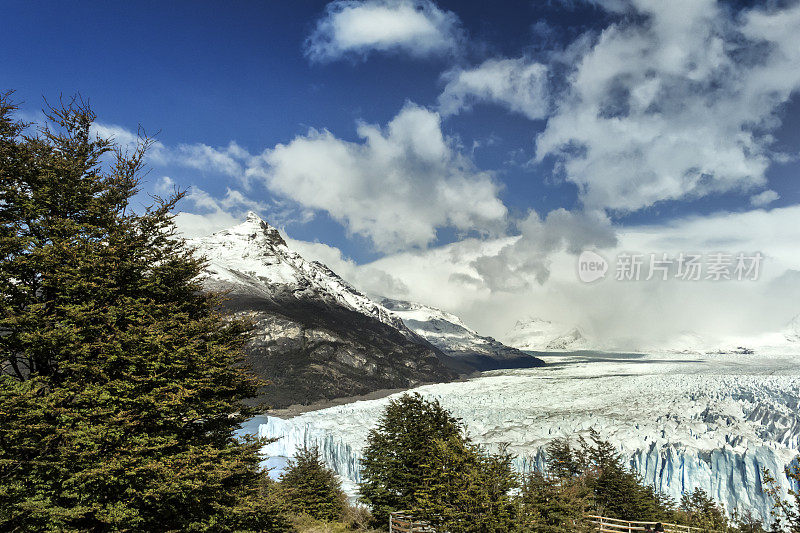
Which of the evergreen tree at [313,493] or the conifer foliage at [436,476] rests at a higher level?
the conifer foliage at [436,476]

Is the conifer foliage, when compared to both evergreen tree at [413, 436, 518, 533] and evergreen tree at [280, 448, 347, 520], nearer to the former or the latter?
evergreen tree at [413, 436, 518, 533]

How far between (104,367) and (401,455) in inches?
733

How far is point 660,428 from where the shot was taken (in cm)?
4344

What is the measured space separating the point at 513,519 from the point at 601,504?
17.6 m

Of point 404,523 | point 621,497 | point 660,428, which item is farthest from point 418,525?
point 660,428

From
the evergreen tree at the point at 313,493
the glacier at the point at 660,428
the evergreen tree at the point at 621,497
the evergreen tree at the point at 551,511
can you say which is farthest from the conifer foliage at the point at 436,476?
the evergreen tree at the point at 621,497

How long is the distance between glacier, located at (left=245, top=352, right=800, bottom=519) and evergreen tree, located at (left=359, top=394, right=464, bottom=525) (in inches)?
126

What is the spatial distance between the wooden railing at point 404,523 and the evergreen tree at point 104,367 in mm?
9213

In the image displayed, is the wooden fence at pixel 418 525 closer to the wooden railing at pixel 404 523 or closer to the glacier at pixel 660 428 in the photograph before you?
the wooden railing at pixel 404 523

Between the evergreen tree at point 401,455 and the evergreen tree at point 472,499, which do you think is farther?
the evergreen tree at point 401,455

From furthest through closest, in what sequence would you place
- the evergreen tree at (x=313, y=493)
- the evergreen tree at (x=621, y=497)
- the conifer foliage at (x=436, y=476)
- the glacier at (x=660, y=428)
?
the glacier at (x=660, y=428) → the evergreen tree at (x=313, y=493) → the evergreen tree at (x=621, y=497) → the conifer foliage at (x=436, y=476)

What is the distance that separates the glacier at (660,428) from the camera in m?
35.2

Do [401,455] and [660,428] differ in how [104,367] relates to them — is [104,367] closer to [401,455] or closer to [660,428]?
[401,455]

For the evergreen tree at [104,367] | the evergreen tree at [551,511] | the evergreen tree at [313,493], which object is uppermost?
the evergreen tree at [104,367]
